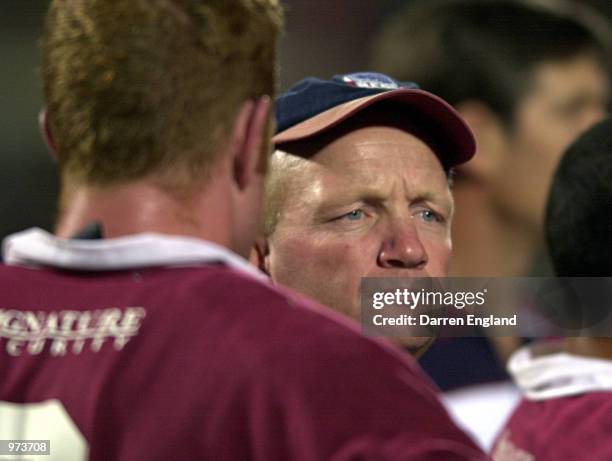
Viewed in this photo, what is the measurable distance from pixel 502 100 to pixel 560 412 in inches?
65.9

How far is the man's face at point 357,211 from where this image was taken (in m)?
2.30

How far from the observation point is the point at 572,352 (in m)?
2.59

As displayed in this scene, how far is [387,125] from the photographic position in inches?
92.1

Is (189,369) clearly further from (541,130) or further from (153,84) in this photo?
(541,130)

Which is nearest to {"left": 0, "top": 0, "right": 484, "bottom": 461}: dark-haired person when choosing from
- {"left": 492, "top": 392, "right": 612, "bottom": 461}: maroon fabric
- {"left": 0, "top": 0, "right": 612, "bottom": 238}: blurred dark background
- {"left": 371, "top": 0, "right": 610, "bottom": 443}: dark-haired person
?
{"left": 492, "top": 392, "right": 612, "bottom": 461}: maroon fabric

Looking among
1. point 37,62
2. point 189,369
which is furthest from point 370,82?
point 37,62

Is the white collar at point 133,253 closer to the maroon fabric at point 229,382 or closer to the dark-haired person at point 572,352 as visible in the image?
the maroon fabric at point 229,382

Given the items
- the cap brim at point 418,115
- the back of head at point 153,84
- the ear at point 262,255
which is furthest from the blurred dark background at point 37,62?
the back of head at point 153,84

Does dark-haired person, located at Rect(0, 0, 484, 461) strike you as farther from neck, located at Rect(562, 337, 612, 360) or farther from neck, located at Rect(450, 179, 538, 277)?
neck, located at Rect(450, 179, 538, 277)

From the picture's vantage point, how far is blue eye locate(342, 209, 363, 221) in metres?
2.33

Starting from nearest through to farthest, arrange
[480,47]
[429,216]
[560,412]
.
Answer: [429,216]
[560,412]
[480,47]

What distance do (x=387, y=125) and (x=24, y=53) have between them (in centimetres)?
405

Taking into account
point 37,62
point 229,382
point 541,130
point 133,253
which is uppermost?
point 37,62

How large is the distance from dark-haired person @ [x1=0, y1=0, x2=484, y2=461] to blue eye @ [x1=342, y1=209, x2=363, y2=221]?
816 millimetres
